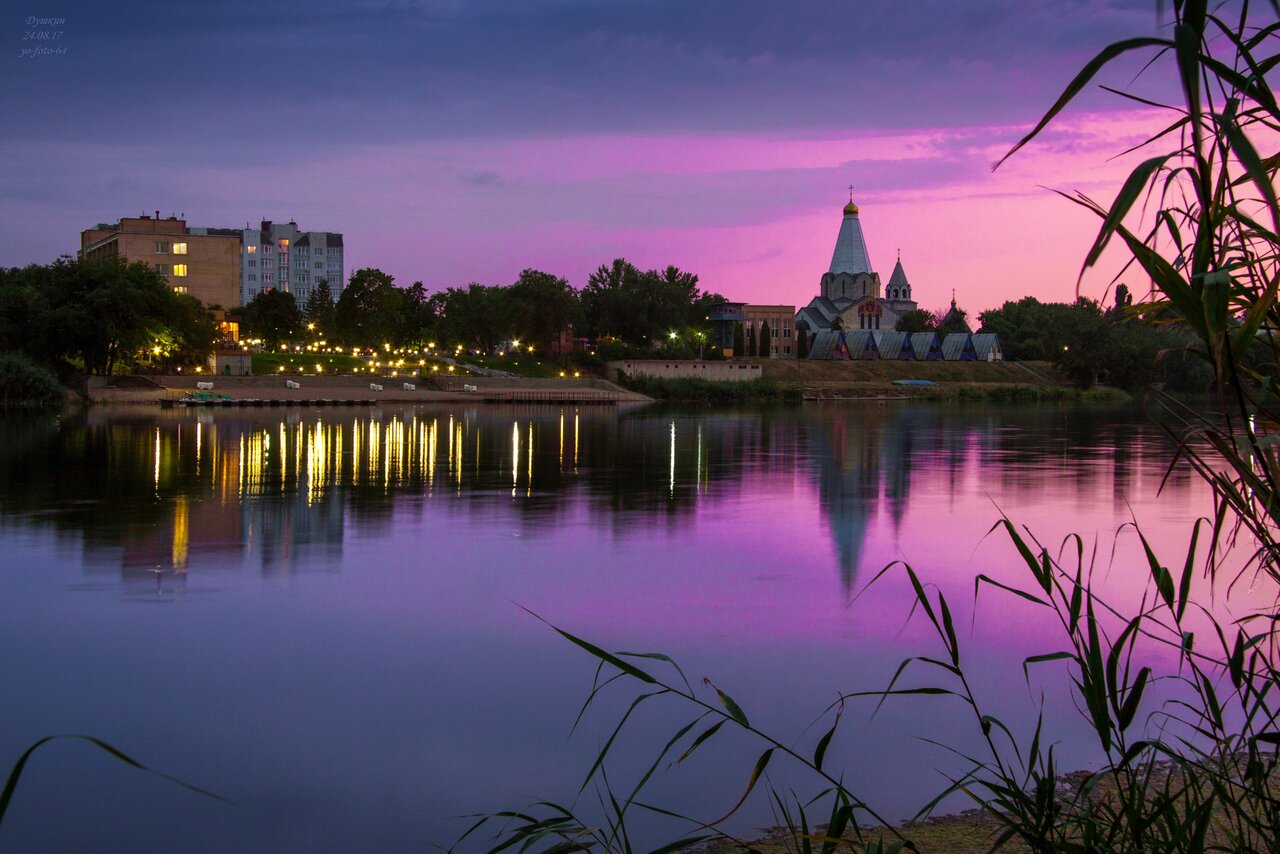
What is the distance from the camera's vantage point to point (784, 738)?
7.57 m

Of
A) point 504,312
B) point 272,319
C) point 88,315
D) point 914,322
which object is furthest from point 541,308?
point 914,322

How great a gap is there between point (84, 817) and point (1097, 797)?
5550 mm

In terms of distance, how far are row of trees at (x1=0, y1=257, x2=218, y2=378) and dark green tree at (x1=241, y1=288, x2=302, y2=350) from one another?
32.3 m

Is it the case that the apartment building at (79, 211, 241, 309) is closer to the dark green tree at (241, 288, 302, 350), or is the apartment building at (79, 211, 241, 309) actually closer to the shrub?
the dark green tree at (241, 288, 302, 350)

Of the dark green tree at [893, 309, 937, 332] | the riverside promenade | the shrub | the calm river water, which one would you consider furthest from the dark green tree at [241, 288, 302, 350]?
the calm river water

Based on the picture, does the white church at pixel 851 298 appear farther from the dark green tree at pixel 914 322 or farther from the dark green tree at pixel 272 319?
the dark green tree at pixel 272 319

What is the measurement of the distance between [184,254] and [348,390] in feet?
128

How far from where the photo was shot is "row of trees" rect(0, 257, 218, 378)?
184 ft

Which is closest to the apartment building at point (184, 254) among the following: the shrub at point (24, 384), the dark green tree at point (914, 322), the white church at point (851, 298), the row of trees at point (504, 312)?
the row of trees at point (504, 312)

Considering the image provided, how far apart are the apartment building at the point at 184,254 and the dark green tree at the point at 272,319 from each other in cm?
429

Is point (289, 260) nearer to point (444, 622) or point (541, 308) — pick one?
point (541, 308)

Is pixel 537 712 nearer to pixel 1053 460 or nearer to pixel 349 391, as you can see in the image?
pixel 1053 460

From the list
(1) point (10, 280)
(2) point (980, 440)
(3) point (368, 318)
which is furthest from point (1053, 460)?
(3) point (368, 318)

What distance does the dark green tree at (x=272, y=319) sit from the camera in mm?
94688
